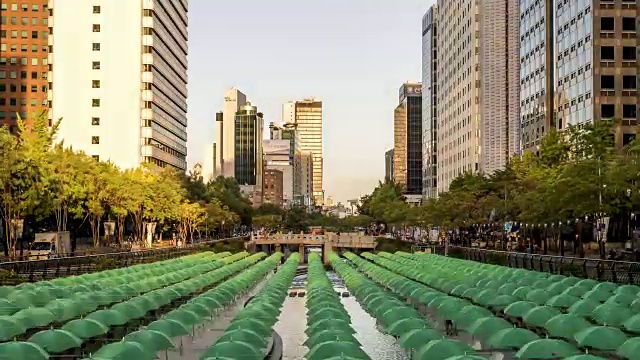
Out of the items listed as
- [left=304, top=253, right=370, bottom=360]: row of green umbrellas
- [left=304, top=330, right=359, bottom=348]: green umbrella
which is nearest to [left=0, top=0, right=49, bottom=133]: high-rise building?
[left=304, top=253, right=370, bottom=360]: row of green umbrellas

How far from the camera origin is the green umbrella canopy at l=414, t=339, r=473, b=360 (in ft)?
83.5

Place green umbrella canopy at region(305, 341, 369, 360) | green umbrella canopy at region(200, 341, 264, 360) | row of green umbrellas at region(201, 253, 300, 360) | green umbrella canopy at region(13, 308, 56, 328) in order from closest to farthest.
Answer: green umbrella canopy at region(305, 341, 369, 360)
green umbrella canopy at region(200, 341, 264, 360)
row of green umbrellas at region(201, 253, 300, 360)
green umbrella canopy at region(13, 308, 56, 328)

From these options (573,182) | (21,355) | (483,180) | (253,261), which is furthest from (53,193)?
(483,180)

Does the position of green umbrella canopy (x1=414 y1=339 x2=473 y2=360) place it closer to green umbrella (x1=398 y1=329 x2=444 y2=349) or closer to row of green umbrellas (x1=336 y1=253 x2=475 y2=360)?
row of green umbrellas (x1=336 y1=253 x2=475 y2=360)

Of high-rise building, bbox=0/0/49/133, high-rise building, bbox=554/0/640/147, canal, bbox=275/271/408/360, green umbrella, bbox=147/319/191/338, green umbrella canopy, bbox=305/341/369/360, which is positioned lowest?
canal, bbox=275/271/408/360

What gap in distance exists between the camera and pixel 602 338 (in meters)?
29.0

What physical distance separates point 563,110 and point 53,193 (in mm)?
76286

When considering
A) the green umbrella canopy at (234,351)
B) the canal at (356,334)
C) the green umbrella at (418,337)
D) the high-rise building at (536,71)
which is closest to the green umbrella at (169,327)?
the canal at (356,334)

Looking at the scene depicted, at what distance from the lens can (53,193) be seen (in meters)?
70.0

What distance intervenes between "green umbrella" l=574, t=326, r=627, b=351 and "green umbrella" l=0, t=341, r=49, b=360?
56.8 feet

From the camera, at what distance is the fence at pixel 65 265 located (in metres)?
53.3

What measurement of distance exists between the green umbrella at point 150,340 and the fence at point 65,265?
77.8 ft

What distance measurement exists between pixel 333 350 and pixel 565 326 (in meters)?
10.6

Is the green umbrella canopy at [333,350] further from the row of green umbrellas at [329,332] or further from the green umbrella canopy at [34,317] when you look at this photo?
the green umbrella canopy at [34,317]
